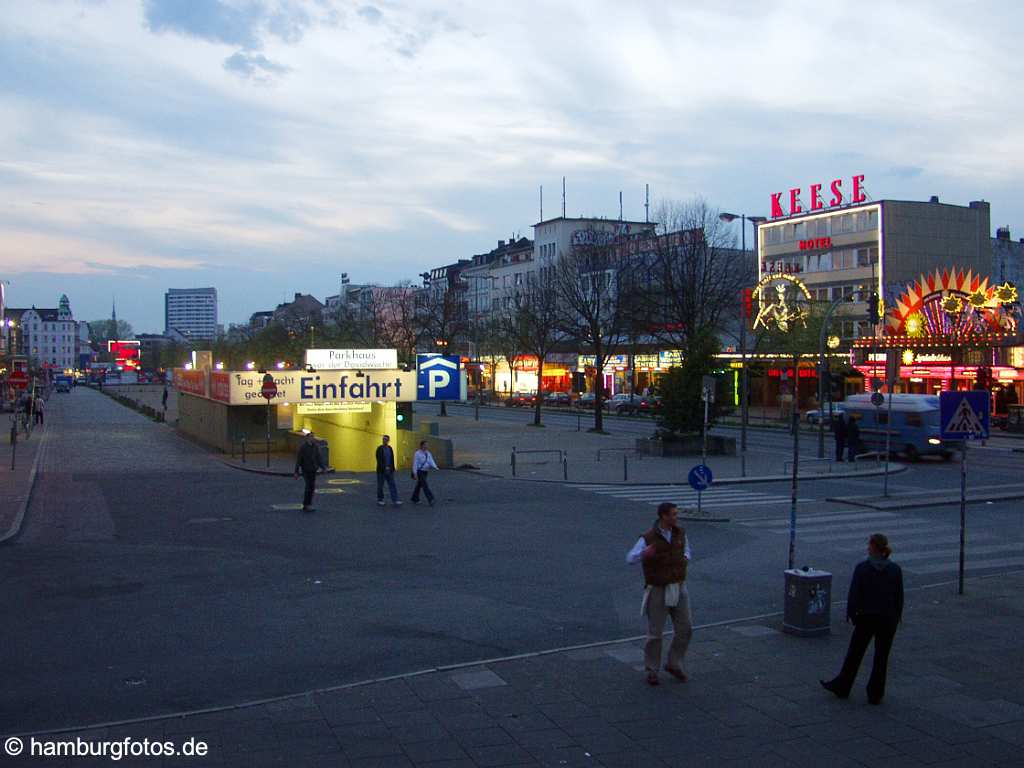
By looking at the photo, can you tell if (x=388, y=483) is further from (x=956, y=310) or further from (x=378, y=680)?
(x=956, y=310)

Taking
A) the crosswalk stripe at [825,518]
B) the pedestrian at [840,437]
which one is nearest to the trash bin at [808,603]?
the crosswalk stripe at [825,518]

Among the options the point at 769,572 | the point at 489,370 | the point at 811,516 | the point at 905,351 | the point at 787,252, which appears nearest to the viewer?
the point at 769,572

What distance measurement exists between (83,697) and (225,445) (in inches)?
1127

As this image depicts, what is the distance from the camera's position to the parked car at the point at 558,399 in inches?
3098

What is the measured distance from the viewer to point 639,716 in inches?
302

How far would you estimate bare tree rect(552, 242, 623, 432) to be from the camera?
4938 cm

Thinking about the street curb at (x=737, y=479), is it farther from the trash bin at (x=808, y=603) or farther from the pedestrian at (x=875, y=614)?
the pedestrian at (x=875, y=614)

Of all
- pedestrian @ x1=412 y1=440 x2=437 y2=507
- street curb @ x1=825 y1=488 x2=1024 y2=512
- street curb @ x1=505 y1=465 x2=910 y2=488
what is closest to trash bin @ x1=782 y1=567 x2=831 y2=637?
street curb @ x1=825 y1=488 x2=1024 y2=512

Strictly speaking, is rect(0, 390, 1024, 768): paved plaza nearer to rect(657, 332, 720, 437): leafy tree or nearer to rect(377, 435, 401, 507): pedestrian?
rect(377, 435, 401, 507): pedestrian

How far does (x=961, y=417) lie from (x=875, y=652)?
6016 millimetres

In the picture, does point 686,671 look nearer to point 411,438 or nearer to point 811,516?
point 811,516

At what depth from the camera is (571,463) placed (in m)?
32.0

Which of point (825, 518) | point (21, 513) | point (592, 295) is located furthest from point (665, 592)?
point (592, 295)

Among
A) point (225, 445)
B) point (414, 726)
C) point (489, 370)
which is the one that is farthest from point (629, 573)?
point (489, 370)
